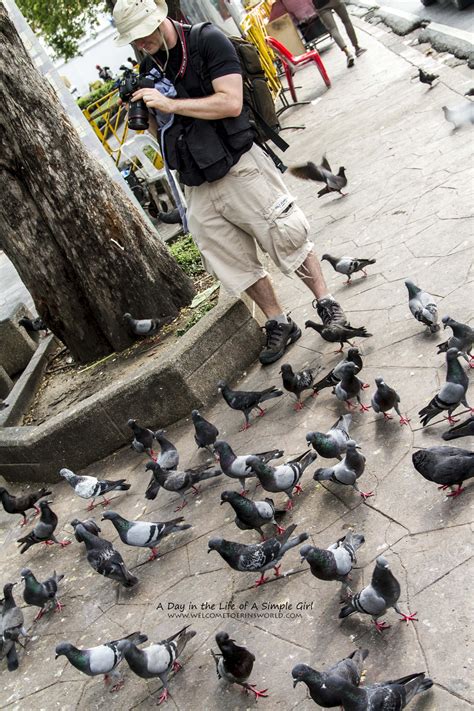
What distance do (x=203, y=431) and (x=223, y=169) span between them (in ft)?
6.17

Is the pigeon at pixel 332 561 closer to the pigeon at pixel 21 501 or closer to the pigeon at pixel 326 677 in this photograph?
the pigeon at pixel 326 677

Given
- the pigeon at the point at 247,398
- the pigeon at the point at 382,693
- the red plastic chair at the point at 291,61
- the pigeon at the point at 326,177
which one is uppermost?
the red plastic chair at the point at 291,61

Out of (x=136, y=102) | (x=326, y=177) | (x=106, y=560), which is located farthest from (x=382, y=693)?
(x=326, y=177)

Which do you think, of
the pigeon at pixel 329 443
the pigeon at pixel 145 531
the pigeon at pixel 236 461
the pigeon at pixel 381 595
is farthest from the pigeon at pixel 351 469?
the pigeon at pixel 145 531

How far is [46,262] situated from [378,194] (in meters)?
3.79

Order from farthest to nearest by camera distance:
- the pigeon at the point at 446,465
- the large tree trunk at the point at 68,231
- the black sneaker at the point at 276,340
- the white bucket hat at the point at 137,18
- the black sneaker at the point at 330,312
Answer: the large tree trunk at the point at 68,231 < the black sneaker at the point at 276,340 < the black sneaker at the point at 330,312 < the white bucket hat at the point at 137,18 < the pigeon at the point at 446,465

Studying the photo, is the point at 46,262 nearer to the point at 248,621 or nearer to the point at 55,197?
the point at 55,197

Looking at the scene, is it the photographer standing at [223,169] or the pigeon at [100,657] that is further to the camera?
the photographer standing at [223,169]

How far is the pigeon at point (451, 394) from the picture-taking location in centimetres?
435

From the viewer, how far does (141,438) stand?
6.08 meters

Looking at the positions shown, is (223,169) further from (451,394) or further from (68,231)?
(451,394)

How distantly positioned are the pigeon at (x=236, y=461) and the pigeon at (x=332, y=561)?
119cm

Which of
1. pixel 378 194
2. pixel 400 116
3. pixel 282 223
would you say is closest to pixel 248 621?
pixel 282 223

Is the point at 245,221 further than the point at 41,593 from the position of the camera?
Yes
